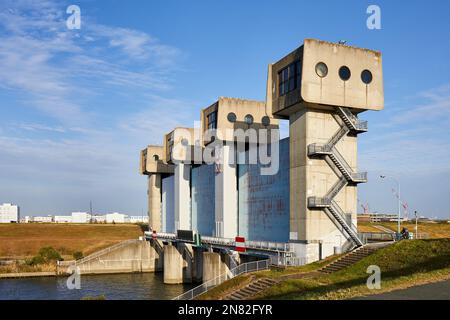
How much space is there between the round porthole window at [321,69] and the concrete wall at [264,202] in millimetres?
9013

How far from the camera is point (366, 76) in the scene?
49.0 m

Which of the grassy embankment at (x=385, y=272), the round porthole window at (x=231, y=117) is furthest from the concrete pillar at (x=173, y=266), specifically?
the grassy embankment at (x=385, y=272)

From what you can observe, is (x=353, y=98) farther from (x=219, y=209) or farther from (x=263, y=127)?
(x=219, y=209)

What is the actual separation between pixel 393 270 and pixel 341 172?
14.9 meters

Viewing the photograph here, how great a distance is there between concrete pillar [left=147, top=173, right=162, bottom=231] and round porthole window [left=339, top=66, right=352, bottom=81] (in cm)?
6779

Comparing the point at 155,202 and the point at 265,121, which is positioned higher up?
the point at 265,121

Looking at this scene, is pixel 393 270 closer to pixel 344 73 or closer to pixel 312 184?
pixel 312 184

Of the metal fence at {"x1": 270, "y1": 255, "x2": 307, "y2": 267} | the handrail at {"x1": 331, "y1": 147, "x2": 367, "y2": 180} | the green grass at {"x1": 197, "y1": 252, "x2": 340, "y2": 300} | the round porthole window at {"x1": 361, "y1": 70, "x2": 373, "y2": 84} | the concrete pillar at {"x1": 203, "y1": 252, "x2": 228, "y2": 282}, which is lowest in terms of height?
the concrete pillar at {"x1": 203, "y1": 252, "x2": 228, "y2": 282}

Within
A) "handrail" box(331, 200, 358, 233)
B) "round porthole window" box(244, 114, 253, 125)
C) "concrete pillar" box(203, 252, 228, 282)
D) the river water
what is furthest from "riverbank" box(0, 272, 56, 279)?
"handrail" box(331, 200, 358, 233)

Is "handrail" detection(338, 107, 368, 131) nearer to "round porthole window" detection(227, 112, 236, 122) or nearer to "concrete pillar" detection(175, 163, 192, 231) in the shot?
"round porthole window" detection(227, 112, 236, 122)

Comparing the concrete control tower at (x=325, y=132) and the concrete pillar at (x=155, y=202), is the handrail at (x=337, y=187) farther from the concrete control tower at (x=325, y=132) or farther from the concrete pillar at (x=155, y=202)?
the concrete pillar at (x=155, y=202)

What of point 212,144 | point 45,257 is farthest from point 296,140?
point 45,257

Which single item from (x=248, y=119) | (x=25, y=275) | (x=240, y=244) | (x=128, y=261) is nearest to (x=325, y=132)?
(x=240, y=244)

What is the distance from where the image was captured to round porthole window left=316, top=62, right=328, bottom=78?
4697 centimetres
